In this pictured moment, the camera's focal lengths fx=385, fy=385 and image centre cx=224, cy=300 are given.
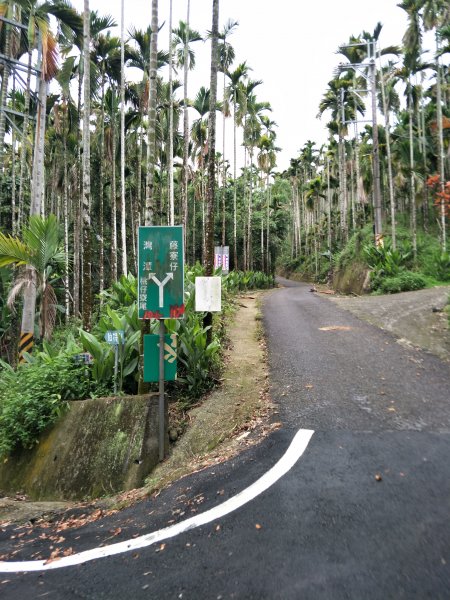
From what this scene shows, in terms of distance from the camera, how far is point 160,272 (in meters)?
5.18

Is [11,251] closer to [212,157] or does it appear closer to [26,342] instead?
[26,342]

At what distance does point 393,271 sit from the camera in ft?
59.1

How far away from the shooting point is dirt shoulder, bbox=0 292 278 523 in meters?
4.44

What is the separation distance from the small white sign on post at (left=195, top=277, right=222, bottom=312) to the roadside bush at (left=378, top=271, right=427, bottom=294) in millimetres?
Result: 12424

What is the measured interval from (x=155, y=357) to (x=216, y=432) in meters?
1.39

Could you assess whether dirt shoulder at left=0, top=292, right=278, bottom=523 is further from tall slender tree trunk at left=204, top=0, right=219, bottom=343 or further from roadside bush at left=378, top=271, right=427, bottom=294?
roadside bush at left=378, top=271, right=427, bottom=294

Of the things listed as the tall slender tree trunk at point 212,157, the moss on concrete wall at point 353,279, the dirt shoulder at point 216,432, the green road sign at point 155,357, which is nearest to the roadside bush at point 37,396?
the dirt shoulder at point 216,432

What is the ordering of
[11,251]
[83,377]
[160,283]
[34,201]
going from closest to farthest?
[160,283]
[83,377]
[11,251]
[34,201]

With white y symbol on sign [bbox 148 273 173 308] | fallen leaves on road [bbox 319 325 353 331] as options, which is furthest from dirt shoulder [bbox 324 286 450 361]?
white y symbol on sign [bbox 148 273 173 308]

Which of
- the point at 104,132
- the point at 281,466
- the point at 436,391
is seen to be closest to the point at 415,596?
the point at 281,466

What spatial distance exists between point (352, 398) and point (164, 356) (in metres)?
2.82

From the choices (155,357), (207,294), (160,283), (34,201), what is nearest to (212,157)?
(207,294)

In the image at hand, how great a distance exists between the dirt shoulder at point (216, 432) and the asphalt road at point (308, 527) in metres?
0.30

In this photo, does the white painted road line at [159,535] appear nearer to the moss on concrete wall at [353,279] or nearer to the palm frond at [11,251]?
the palm frond at [11,251]
